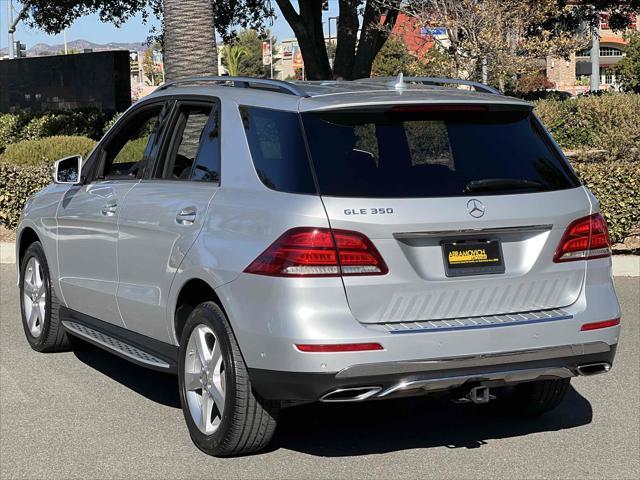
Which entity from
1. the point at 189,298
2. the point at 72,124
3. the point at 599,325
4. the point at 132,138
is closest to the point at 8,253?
the point at 132,138

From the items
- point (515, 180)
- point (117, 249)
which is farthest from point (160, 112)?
point (515, 180)

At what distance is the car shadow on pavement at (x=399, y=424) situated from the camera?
19.6 feet

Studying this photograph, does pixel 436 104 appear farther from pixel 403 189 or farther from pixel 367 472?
pixel 367 472

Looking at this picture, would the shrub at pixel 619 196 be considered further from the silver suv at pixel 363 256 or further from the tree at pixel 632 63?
the tree at pixel 632 63

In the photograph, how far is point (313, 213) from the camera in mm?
Result: 5066

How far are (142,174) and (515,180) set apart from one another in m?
2.22

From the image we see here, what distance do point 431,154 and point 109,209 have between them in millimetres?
2149

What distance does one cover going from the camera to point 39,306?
8.10 metres

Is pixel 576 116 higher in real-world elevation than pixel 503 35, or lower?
lower

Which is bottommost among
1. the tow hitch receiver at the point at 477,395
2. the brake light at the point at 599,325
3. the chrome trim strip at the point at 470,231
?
the tow hitch receiver at the point at 477,395

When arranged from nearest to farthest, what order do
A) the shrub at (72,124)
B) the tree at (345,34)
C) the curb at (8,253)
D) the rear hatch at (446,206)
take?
the rear hatch at (446,206)
the curb at (8,253)
the tree at (345,34)
the shrub at (72,124)

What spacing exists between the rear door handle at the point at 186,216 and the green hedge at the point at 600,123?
9482mm

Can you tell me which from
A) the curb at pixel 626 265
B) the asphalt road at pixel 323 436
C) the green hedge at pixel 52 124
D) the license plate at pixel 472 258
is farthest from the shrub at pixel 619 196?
the green hedge at pixel 52 124

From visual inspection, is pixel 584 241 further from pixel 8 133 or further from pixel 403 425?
pixel 8 133
